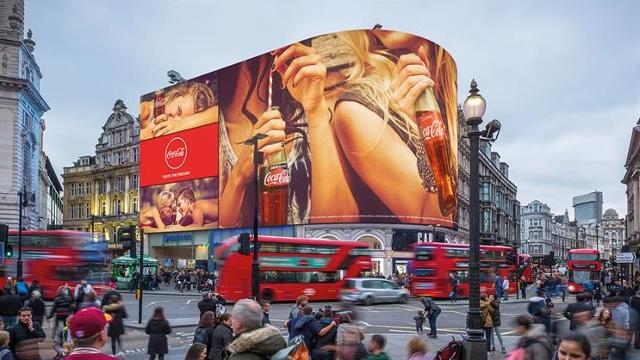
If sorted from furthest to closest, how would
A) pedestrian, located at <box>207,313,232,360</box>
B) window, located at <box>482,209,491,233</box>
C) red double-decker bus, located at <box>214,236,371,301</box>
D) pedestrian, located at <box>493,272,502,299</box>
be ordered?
window, located at <box>482,209,491,233</box> < pedestrian, located at <box>493,272,502,299</box> < red double-decker bus, located at <box>214,236,371,301</box> < pedestrian, located at <box>207,313,232,360</box>

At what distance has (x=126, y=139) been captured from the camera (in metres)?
85.6

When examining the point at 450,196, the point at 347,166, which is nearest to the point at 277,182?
the point at 347,166

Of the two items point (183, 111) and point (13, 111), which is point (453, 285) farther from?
point (183, 111)

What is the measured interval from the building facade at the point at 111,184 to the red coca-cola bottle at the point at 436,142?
42.5 meters

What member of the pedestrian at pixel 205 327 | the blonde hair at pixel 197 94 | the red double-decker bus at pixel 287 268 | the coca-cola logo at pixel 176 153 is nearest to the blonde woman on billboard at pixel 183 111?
the blonde hair at pixel 197 94

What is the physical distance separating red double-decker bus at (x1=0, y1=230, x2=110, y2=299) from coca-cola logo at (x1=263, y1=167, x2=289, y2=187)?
25.8 m

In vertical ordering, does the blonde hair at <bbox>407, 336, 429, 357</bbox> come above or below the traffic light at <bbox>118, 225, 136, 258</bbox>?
below

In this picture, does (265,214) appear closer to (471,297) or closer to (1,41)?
(1,41)

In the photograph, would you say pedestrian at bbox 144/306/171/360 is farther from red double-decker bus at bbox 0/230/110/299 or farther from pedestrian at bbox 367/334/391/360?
red double-decker bus at bbox 0/230/110/299

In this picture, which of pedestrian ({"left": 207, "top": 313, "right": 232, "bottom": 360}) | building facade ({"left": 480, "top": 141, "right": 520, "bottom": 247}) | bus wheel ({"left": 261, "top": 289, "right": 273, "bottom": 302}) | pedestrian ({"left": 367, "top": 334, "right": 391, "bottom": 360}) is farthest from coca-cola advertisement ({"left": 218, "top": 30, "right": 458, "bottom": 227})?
pedestrian ({"left": 367, "top": 334, "right": 391, "bottom": 360})

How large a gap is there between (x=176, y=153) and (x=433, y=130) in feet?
98.9

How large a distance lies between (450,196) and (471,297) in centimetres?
5003

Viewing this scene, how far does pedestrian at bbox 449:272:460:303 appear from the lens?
37000 millimetres

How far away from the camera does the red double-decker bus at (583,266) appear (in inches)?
1941
